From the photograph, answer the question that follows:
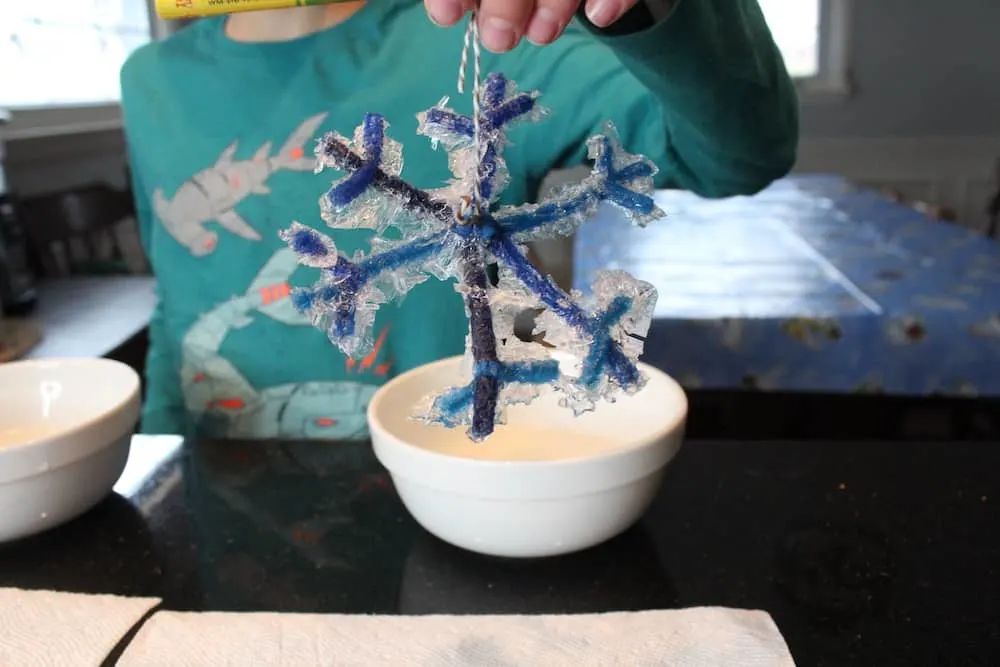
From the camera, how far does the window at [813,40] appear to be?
280cm

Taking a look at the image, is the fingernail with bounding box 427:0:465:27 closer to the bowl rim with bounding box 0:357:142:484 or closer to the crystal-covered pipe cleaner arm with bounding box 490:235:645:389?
the crystal-covered pipe cleaner arm with bounding box 490:235:645:389

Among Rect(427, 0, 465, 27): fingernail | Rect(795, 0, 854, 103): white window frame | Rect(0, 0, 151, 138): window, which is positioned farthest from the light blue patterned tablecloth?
Rect(795, 0, 854, 103): white window frame

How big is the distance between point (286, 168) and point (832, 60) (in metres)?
2.57

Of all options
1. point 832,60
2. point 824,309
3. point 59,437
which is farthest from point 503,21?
point 832,60

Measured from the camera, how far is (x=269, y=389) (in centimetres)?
75

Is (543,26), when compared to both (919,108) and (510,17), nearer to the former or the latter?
(510,17)

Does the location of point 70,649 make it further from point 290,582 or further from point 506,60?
point 506,60

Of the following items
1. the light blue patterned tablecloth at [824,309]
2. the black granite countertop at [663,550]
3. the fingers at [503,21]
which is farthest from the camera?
the light blue patterned tablecloth at [824,309]

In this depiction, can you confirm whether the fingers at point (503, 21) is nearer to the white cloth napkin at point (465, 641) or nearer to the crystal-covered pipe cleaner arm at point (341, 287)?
the crystal-covered pipe cleaner arm at point (341, 287)

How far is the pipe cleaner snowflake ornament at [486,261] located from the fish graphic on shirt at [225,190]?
359 millimetres

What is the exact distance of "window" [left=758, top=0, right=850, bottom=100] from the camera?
9.20 feet

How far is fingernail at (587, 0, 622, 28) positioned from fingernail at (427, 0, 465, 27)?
2.2 inches

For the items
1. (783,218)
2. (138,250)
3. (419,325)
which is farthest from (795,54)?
(419,325)

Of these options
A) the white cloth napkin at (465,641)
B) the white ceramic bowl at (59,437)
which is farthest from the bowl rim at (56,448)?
the white cloth napkin at (465,641)
